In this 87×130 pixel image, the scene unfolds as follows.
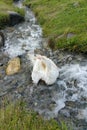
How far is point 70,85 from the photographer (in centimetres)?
1490

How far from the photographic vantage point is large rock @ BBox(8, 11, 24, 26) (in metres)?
27.2

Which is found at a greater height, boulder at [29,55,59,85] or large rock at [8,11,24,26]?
boulder at [29,55,59,85]

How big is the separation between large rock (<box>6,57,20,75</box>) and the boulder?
195cm

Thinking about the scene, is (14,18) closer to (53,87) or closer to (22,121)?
(53,87)

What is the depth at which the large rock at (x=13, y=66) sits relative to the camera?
56.2 feet

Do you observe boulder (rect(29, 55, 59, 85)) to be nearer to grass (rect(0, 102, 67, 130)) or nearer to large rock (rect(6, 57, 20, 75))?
large rock (rect(6, 57, 20, 75))

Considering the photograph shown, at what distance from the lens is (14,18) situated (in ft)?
90.3

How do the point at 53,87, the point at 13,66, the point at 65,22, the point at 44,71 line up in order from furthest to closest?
the point at 65,22
the point at 13,66
the point at 44,71
the point at 53,87

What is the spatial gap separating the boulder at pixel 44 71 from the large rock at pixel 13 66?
1953 mm

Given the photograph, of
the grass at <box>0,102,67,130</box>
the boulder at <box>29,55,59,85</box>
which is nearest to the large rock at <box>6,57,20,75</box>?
the boulder at <box>29,55,59,85</box>

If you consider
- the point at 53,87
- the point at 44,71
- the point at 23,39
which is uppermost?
the point at 44,71

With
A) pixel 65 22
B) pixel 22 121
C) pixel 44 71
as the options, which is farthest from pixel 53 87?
pixel 65 22

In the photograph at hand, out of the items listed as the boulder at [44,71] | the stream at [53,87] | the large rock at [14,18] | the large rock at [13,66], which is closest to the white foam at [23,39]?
the stream at [53,87]

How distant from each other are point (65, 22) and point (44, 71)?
8.63 m
